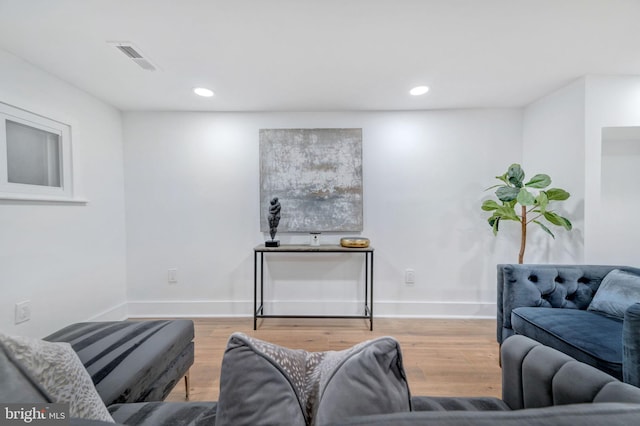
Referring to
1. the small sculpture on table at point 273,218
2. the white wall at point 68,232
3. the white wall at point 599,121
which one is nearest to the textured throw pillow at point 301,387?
the small sculpture on table at point 273,218

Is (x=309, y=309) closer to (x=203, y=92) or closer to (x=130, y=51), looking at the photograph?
(x=203, y=92)

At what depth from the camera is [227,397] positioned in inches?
21.1

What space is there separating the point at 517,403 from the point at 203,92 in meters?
2.81

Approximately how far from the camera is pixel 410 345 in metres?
2.12

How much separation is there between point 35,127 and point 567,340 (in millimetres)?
3772

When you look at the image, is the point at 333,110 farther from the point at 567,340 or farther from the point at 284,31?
the point at 567,340

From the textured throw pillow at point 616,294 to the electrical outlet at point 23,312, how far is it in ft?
12.8

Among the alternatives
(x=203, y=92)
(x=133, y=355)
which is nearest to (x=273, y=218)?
(x=203, y=92)

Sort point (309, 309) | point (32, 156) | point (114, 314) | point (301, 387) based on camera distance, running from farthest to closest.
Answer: point (309, 309)
point (114, 314)
point (32, 156)
point (301, 387)

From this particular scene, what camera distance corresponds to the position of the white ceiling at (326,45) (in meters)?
1.34

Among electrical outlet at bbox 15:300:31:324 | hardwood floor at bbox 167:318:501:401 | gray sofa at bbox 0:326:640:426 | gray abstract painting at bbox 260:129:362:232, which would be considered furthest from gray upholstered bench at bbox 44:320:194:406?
gray abstract painting at bbox 260:129:362:232

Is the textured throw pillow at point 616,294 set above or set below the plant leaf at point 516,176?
below

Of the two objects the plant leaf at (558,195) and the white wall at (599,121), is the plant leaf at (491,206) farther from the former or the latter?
the white wall at (599,121)

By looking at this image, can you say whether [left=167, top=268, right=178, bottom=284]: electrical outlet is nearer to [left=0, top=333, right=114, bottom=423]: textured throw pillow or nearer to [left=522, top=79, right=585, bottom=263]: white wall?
[left=0, top=333, right=114, bottom=423]: textured throw pillow
